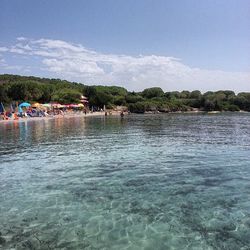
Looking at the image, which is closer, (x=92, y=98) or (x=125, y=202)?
(x=125, y=202)

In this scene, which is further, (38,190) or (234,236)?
(38,190)

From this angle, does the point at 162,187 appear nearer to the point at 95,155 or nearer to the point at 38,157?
the point at 95,155

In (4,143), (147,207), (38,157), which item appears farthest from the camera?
(4,143)

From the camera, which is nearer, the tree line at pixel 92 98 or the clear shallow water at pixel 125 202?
the clear shallow water at pixel 125 202

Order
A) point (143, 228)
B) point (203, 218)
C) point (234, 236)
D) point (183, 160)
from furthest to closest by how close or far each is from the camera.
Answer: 1. point (183, 160)
2. point (203, 218)
3. point (143, 228)
4. point (234, 236)

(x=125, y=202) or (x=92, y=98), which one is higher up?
(x=92, y=98)

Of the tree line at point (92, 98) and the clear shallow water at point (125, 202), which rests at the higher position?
the tree line at point (92, 98)

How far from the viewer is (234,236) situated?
9352 millimetres

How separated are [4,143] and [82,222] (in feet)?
77.7

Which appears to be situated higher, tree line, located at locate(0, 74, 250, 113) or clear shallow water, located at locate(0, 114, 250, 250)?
tree line, located at locate(0, 74, 250, 113)

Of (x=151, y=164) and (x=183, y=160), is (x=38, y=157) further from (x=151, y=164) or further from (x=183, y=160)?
(x=183, y=160)

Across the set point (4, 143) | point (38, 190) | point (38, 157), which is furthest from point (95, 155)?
point (4, 143)

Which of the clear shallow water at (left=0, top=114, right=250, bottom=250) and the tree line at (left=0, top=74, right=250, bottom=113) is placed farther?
the tree line at (left=0, top=74, right=250, bottom=113)

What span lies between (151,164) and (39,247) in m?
12.3
